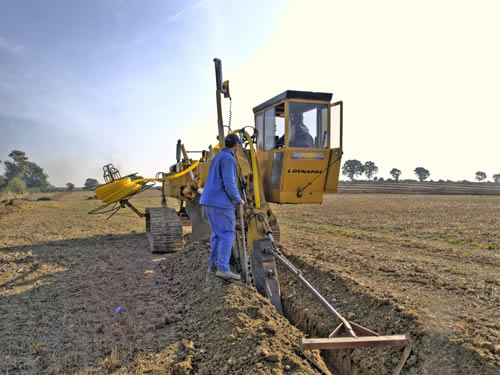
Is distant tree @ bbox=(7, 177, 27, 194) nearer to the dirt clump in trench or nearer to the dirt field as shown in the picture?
the dirt field

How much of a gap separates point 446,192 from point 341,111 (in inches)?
1476

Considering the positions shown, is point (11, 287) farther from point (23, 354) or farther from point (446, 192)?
point (446, 192)

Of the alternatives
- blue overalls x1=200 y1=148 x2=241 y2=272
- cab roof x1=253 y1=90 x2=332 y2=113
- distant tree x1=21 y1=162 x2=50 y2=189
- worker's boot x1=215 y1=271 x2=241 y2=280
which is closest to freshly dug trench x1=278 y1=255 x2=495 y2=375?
worker's boot x1=215 y1=271 x2=241 y2=280

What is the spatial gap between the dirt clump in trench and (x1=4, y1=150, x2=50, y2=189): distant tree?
6452 centimetres

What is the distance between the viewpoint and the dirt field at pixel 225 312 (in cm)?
348

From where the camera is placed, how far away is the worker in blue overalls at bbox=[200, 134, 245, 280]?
489cm

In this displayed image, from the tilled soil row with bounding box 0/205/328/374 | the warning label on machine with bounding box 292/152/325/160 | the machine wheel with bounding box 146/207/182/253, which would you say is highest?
the warning label on machine with bounding box 292/152/325/160

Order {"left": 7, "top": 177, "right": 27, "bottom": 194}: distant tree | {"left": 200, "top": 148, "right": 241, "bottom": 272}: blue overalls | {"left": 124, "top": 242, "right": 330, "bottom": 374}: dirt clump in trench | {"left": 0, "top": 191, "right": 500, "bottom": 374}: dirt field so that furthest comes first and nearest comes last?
{"left": 7, "top": 177, "right": 27, "bottom": 194}: distant tree → {"left": 200, "top": 148, "right": 241, "bottom": 272}: blue overalls → {"left": 0, "top": 191, "right": 500, "bottom": 374}: dirt field → {"left": 124, "top": 242, "right": 330, "bottom": 374}: dirt clump in trench

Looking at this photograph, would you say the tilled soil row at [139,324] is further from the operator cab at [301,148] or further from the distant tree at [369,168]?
the distant tree at [369,168]

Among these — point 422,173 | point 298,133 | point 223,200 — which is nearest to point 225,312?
point 223,200

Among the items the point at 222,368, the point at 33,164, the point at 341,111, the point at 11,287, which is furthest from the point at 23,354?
the point at 33,164

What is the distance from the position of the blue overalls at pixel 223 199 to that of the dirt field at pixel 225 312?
0.55m

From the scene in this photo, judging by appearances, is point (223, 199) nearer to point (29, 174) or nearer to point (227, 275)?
point (227, 275)

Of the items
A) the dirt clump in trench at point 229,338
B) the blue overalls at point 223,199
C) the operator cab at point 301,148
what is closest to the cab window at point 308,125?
the operator cab at point 301,148
